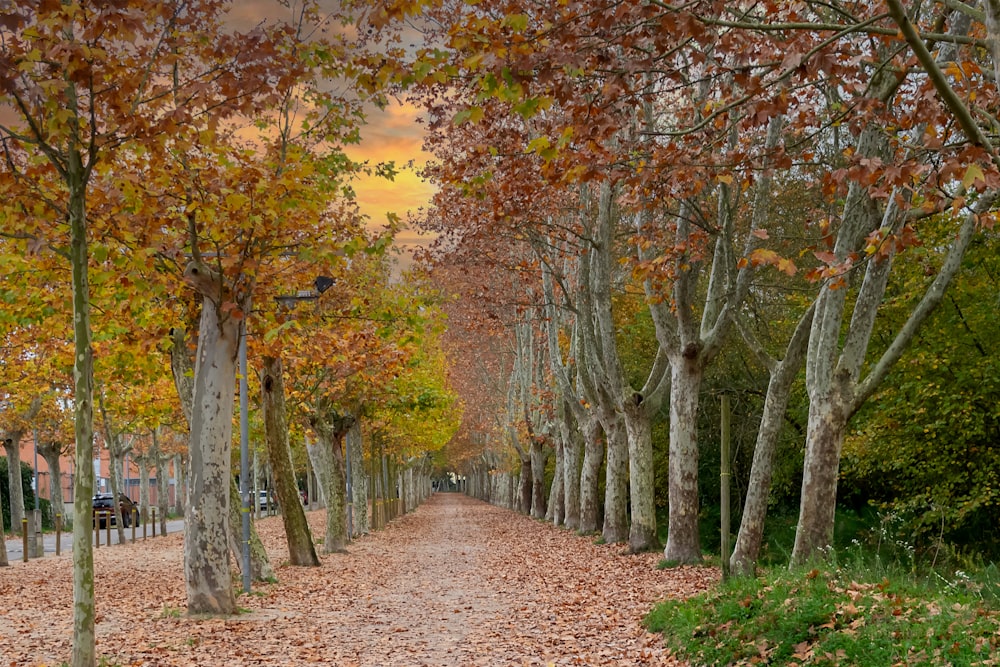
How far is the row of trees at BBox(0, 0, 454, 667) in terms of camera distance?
27.1 feet

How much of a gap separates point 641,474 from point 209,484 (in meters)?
10.4

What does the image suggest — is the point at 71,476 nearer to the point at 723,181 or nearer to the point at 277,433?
the point at 277,433

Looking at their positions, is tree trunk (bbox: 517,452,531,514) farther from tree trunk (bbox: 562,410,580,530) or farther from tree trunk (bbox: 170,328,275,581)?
tree trunk (bbox: 170,328,275,581)

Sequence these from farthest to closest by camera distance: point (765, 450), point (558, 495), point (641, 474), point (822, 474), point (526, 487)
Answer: point (526, 487) < point (558, 495) < point (641, 474) < point (765, 450) < point (822, 474)

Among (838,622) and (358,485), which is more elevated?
(358,485)

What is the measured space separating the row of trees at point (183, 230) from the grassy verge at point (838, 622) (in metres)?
5.41

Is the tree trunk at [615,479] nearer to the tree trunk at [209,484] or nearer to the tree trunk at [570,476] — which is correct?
the tree trunk at [570,476]

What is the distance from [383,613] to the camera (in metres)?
13.3

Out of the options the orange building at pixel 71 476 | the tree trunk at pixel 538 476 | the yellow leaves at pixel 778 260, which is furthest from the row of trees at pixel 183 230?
the orange building at pixel 71 476

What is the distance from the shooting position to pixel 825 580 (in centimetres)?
932

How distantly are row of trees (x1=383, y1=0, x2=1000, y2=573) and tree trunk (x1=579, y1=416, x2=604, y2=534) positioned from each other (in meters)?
0.08

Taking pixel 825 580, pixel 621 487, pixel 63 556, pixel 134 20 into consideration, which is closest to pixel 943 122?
pixel 825 580

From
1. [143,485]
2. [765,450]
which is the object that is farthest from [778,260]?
[143,485]

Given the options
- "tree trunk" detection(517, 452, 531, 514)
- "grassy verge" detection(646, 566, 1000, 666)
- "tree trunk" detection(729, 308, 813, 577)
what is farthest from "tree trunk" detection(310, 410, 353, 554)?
"tree trunk" detection(517, 452, 531, 514)
